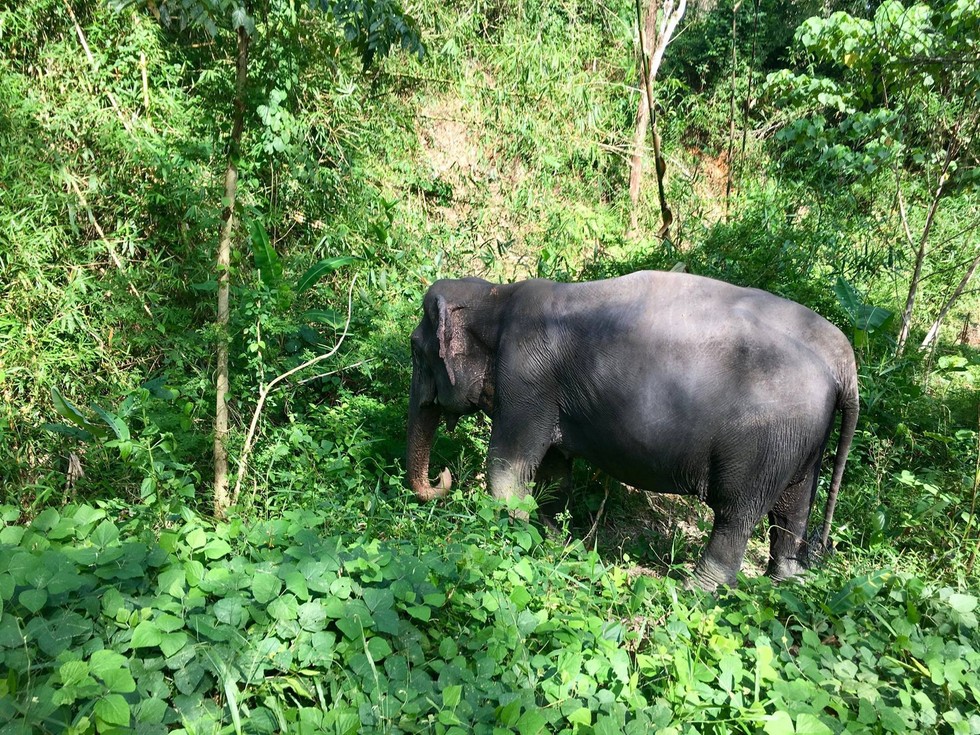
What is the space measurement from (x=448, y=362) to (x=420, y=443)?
557 millimetres

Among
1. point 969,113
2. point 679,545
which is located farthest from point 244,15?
point 969,113

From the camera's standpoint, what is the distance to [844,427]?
400 centimetres

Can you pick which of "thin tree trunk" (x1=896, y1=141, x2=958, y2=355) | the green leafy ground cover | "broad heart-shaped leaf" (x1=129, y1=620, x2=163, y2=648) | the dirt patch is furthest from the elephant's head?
"thin tree trunk" (x1=896, y1=141, x2=958, y2=355)

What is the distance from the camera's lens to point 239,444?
4.39m

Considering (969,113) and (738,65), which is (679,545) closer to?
(969,113)

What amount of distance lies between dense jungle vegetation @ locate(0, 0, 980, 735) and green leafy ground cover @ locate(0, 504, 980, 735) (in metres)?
0.01

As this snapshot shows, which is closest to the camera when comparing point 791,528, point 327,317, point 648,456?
point 648,456

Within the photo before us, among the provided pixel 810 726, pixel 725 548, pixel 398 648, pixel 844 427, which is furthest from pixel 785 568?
pixel 398 648

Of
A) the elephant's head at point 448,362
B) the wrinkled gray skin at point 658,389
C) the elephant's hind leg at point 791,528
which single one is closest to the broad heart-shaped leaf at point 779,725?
the wrinkled gray skin at point 658,389

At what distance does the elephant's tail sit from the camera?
387 cm

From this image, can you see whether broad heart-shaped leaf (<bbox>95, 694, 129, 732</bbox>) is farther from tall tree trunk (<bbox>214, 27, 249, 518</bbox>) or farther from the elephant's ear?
the elephant's ear

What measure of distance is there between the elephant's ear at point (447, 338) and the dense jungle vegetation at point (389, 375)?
680mm

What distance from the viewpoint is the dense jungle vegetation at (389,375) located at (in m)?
2.28

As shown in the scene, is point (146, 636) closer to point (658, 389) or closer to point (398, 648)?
point (398, 648)
